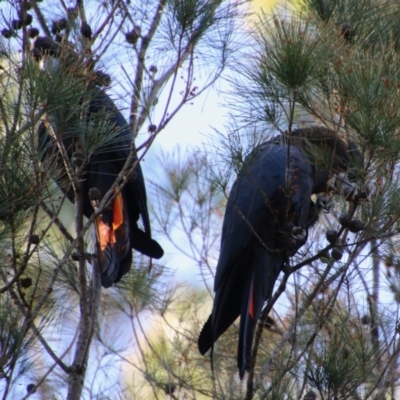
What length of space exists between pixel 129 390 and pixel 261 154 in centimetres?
130

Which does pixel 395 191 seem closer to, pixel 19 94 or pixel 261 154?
pixel 261 154

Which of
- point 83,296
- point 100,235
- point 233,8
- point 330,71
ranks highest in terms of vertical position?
point 233,8

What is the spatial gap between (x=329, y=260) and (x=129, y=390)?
4.34 feet

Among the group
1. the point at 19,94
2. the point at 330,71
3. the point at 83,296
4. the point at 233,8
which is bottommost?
the point at 83,296

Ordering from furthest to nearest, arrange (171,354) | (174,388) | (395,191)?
1. (171,354)
2. (174,388)
3. (395,191)

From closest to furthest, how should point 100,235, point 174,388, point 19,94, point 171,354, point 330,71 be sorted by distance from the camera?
point 19,94, point 330,71, point 100,235, point 174,388, point 171,354

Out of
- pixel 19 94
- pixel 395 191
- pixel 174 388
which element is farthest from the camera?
pixel 174 388

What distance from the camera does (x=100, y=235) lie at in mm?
2885

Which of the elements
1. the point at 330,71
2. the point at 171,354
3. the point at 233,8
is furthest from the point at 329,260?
the point at 171,354

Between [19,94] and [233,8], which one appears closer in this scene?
[19,94]

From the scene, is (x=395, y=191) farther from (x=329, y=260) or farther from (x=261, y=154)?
(x=261, y=154)

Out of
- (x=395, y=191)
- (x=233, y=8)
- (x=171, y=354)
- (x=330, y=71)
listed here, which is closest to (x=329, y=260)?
(x=395, y=191)

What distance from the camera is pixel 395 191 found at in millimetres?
2121

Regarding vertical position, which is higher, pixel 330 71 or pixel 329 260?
pixel 330 71
